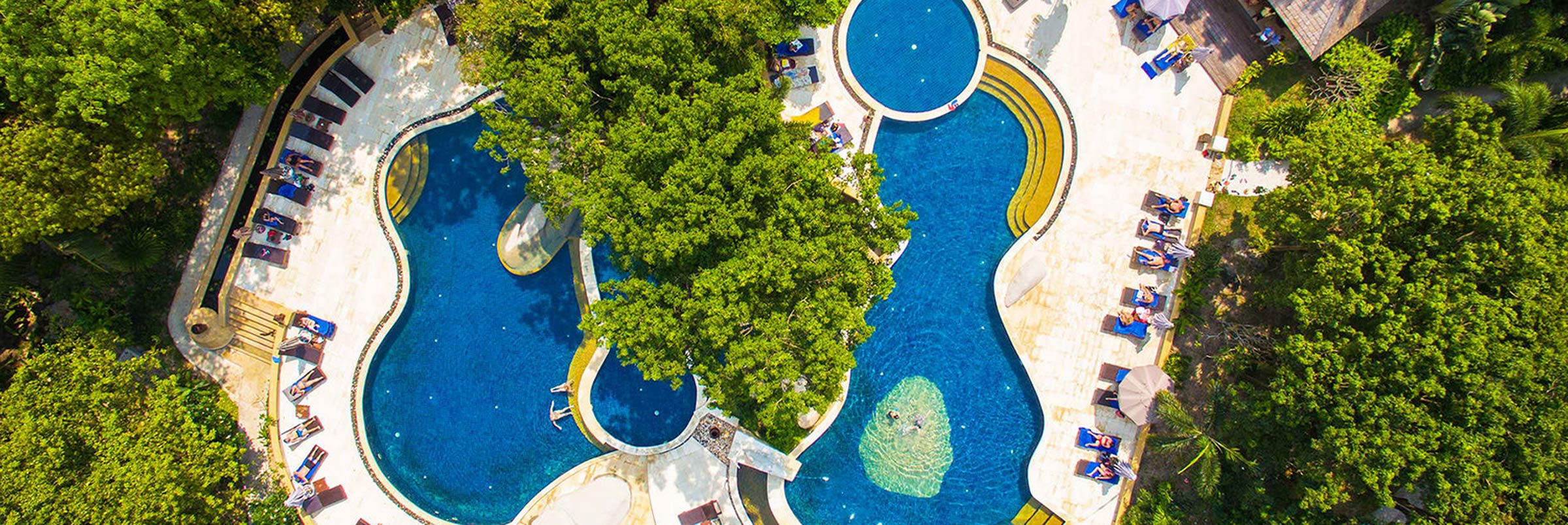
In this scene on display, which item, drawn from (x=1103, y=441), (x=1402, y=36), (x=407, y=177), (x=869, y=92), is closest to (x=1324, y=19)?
(x=1402, y=36)

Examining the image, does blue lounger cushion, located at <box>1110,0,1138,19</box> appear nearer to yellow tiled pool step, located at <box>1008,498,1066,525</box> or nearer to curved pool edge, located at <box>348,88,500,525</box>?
yellow tiled pool step, located at <box>1008,498,1066,525</box>

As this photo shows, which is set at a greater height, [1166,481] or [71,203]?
[71,203]

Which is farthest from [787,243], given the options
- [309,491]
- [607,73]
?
[309,491]

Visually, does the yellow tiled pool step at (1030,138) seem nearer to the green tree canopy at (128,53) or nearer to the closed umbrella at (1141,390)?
the closed umbrella at (1141,390)

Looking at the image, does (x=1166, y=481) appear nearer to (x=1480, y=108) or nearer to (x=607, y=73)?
(x=1480, y=108)

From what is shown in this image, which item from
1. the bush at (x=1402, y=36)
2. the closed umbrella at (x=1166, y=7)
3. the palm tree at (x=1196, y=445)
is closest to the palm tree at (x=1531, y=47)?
the bush at (x=1402, y=36)

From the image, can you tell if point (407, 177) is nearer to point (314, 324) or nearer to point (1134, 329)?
point (314, 324)

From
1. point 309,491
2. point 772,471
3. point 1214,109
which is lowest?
point 1214,109
